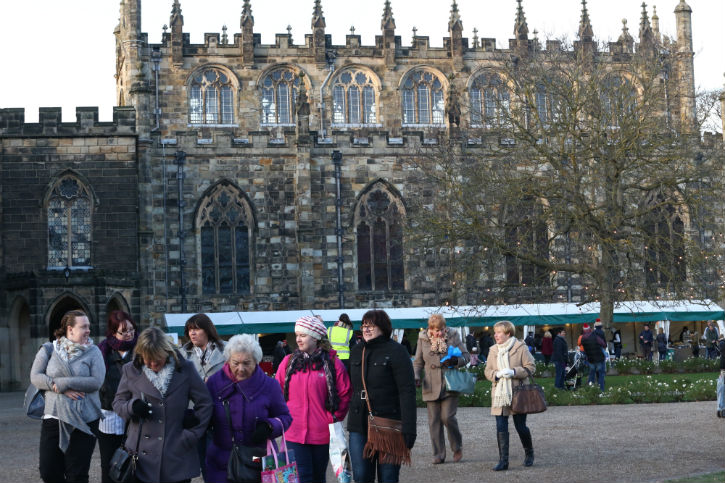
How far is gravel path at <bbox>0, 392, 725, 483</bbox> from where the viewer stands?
479 inches

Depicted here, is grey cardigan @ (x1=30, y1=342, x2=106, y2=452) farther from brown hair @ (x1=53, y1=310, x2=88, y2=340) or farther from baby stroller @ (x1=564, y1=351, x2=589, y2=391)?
baby stroller @ (x1=564, y1=351, x2=589, y2=391)

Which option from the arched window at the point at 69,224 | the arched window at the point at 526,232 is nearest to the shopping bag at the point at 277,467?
the arched window at the point at 526,232

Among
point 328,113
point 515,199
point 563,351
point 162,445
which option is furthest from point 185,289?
point 162,445

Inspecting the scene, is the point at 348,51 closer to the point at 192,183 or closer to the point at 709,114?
the point at 192,183

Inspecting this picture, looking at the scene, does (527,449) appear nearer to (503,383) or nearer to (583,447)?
(503,383)

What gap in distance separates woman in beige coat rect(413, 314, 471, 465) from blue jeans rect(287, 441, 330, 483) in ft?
12.9

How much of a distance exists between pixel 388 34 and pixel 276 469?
38291 millimetres

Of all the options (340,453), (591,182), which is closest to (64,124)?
(591,182)

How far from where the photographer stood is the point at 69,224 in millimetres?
36688

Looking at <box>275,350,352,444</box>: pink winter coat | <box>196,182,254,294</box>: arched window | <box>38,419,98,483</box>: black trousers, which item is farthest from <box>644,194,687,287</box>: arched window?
<box>38,419,98,483</box>: black trousers

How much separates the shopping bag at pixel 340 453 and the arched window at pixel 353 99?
1399 inches

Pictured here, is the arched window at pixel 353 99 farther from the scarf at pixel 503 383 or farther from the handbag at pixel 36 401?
the handbag at pixel 36 401

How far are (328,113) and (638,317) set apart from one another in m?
14.7

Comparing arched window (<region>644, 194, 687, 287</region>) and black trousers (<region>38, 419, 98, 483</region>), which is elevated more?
arched window (<region>644, 194, 687, 287</region>)
